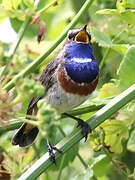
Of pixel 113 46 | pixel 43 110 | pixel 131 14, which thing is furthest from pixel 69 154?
pixel 43 110

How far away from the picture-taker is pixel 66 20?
2.17 m

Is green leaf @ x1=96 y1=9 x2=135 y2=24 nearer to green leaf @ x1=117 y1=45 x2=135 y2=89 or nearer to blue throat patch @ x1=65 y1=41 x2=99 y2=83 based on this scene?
green leaf @ x1=117 y1=45 x2=135 y2=89

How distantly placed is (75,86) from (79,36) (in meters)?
0.23

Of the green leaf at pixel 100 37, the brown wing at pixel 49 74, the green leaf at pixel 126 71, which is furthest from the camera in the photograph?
the brown wing at pixel 49 74

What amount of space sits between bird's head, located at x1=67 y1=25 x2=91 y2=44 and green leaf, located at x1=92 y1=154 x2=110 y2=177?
0.47 m

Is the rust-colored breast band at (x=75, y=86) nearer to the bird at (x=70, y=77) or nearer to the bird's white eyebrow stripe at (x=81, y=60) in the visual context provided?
the bird at (x=70, y=77)

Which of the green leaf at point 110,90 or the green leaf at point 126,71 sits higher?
the green leaf at point 126,71

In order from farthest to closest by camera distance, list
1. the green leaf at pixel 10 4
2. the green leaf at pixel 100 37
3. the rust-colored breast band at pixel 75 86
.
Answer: the rust-colored breast band at pixel 75 86
the green leaf at pixel 100 37
the green leaf at pixel 10 4

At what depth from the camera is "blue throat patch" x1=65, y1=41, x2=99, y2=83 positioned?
1.81 metres

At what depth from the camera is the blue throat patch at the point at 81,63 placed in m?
1.81

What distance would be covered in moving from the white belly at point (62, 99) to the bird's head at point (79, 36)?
0.71 feet

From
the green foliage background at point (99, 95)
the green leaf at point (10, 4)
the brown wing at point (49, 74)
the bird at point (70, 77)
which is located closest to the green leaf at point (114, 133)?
the green foliage background at point (99, 95)

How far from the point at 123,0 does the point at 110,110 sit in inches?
21.6

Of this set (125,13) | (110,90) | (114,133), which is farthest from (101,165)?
(125,13)
